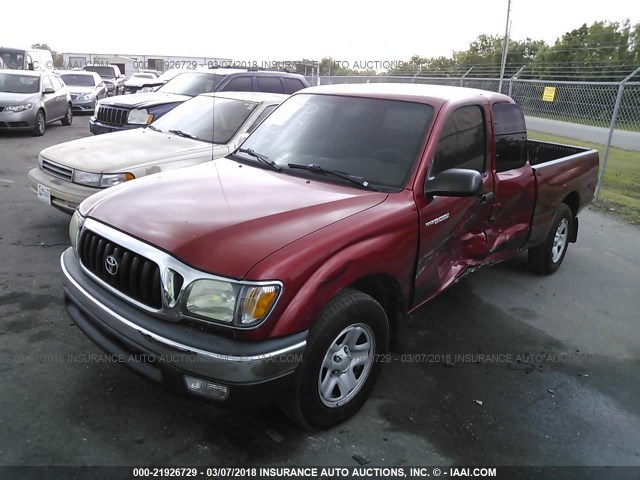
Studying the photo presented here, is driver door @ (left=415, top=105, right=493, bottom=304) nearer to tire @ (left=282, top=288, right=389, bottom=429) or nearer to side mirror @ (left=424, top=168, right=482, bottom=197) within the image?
side mirror @ (left=424, top=168, right=482, bottom=197)

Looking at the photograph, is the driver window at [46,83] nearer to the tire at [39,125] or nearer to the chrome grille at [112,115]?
the tire at [39,125]

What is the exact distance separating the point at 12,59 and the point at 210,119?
1424cm

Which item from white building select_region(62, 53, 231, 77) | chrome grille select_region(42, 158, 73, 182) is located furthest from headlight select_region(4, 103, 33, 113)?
white building select_region(62, 53, 231, 77)

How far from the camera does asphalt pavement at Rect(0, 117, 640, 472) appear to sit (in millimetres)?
2758

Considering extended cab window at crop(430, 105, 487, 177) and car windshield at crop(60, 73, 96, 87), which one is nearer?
extended cab window at crop(430, 105, 487, 177)

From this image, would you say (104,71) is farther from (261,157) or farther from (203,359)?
(203,359)

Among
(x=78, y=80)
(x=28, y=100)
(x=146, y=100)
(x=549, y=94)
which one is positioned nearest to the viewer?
(x=146, y=100)

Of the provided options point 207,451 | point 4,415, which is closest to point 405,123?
point 207,451

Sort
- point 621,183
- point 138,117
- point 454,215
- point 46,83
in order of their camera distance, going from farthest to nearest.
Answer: point 46,83, point 621,183, point 138,117, point 454,215

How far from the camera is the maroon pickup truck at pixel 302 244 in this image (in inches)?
95.4

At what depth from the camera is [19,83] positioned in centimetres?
1257

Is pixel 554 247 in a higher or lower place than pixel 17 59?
lower

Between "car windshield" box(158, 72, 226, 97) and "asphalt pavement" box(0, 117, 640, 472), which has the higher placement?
"car windshield" box(158, 72, 226, 97)

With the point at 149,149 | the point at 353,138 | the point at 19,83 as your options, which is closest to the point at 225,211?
the point at 353,138
